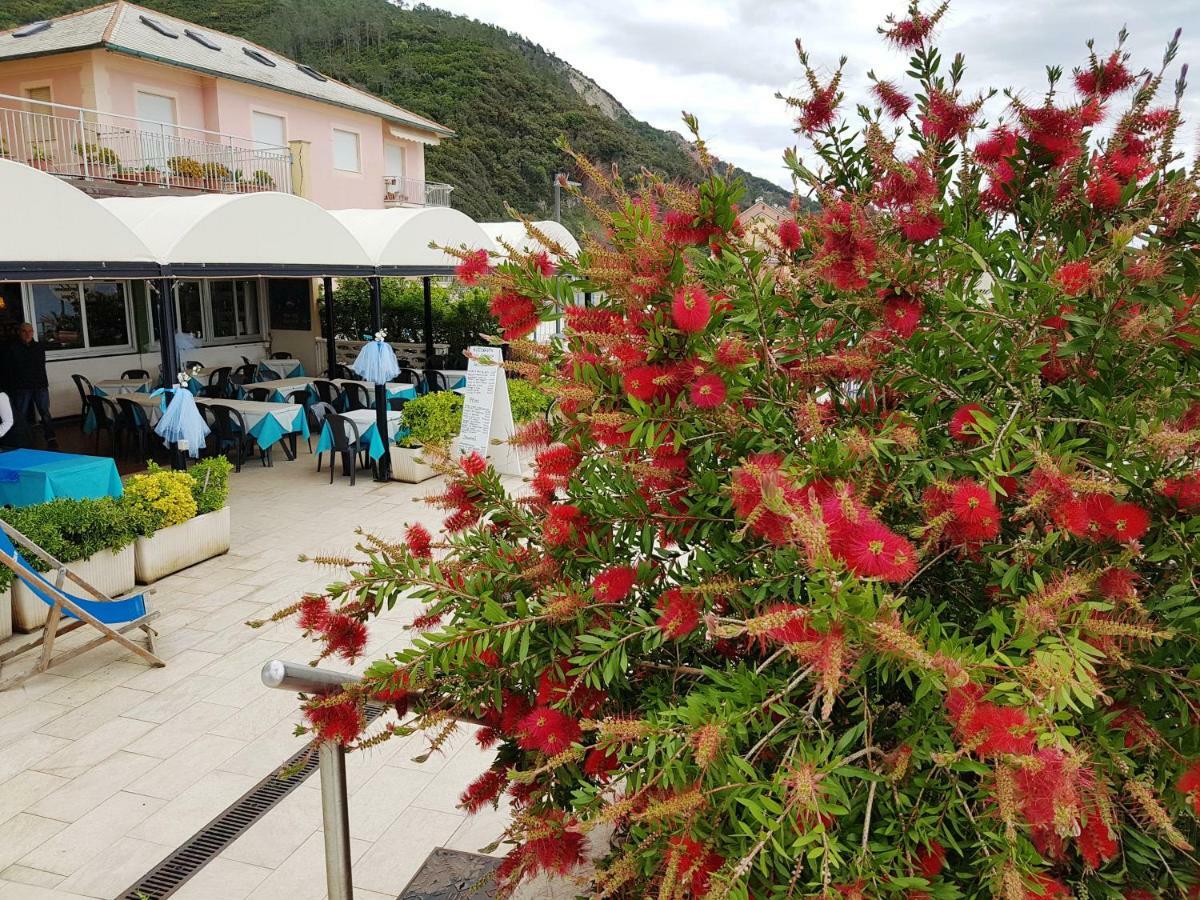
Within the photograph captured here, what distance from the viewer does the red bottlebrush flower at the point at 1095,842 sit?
135 cm

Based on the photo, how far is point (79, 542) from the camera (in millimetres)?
6188

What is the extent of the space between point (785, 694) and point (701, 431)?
499 mm

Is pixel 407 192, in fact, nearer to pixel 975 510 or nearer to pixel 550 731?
pixel 550 731

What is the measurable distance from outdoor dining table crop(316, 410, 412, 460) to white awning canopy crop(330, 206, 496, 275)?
187 centimetres

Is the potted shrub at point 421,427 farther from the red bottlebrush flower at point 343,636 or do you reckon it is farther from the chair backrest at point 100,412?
the red bottlebrush flower at point 343,636

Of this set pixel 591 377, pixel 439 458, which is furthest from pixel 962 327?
pixel 439 458

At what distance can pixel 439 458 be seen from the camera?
1.94m

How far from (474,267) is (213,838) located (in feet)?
10.2

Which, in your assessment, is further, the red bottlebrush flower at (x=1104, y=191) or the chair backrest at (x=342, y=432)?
the chair backrest at (x=342, y=432)

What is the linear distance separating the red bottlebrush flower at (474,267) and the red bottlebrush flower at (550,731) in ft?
2.98

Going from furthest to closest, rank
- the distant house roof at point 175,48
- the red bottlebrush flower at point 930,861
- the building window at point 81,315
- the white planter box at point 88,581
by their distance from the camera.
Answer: the distant house roof at point 175,48 → the building window at point 81,315 → the white planter box at point 88,581 → the red bottlebrush flower at point 930,861

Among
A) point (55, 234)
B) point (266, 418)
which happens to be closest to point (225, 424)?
point (266, 418)

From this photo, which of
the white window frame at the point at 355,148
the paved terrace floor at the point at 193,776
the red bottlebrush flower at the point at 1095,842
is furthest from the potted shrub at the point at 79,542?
the white window frame at the point at 355,148

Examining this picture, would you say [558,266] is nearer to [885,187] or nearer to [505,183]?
[885,187]
